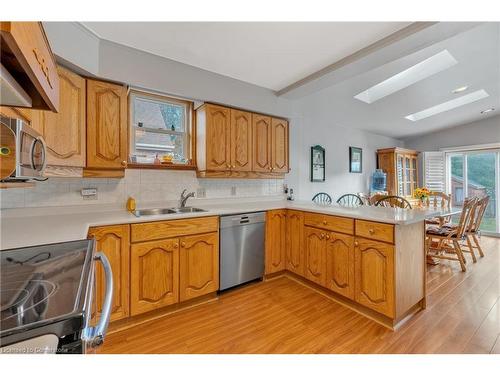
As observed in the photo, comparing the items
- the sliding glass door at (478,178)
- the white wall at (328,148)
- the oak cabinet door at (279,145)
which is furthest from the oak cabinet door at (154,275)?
the sliding glass door at (478,178)

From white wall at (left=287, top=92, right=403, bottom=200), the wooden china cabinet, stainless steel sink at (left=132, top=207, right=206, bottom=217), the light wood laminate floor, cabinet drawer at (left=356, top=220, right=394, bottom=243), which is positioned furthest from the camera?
the wooden china cabinet

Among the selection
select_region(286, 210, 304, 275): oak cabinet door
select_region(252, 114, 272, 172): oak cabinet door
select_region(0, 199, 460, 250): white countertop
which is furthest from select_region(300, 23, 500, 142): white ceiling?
select_region(286, 210, 304, 275): oak cabinet door

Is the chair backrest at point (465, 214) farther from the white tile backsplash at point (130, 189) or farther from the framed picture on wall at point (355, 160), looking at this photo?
the white tile backsplash at point (130, 189)

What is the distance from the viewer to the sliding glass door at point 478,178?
4.87 meters

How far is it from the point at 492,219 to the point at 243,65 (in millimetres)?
6171

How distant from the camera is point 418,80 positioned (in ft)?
10.7

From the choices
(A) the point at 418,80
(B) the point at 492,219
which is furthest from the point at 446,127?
(A) the point at 418,80

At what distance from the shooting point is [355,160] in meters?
5.01

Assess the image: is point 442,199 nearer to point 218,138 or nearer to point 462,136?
point 462,136

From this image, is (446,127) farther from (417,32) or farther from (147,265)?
(147,265)

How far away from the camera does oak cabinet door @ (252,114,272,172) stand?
2.89 metres

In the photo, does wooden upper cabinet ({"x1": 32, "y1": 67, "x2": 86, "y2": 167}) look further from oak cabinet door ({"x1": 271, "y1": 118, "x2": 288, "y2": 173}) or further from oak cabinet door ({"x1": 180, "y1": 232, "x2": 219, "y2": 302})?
oak cabinet door ({"x1": 271, "y1": 118, "x2": 288, "y2": 173})

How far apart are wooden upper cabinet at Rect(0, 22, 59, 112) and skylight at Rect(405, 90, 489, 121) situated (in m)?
5.49

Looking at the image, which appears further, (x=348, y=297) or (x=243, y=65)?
(x=243, y=65)
